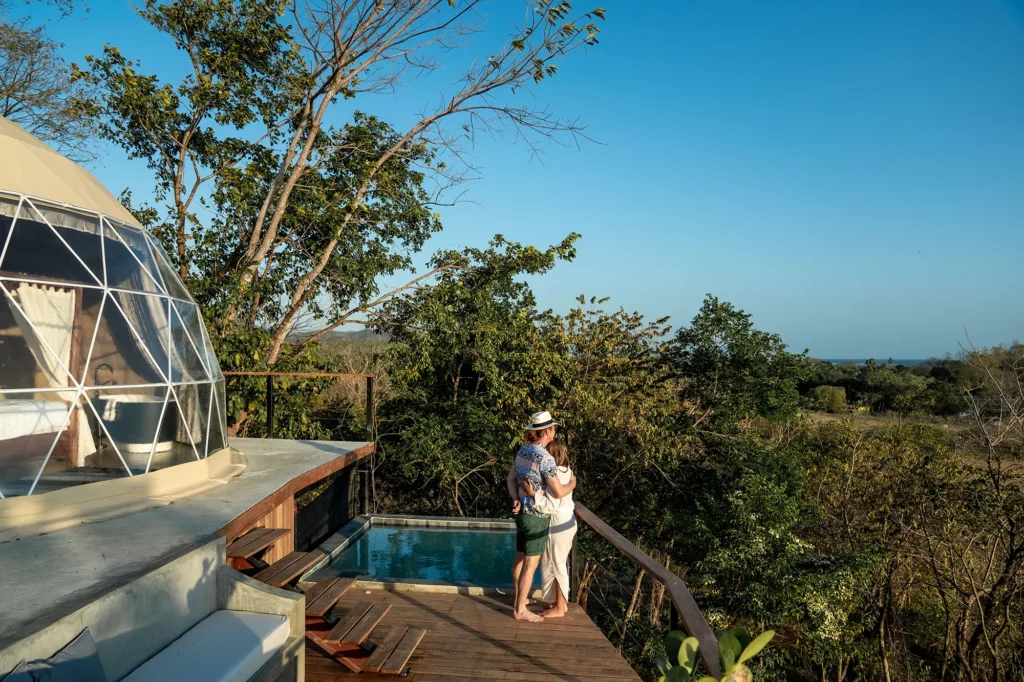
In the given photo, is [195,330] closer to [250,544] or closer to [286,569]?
[250,544]

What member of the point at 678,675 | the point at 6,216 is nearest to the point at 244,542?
the point at 6,216

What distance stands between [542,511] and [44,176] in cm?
494

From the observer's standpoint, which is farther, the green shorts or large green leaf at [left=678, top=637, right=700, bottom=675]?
the green shorts

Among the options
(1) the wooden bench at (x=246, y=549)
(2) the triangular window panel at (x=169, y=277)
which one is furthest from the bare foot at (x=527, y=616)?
(2) the triangular window panel at (x=169, y=277)

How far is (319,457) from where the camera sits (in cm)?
754

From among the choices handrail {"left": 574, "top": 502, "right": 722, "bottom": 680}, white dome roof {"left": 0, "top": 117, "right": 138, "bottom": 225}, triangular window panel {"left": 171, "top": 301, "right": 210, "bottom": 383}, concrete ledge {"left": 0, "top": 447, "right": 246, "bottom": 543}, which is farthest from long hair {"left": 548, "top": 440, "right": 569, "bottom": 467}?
white dome roof {"left": 0, "top": 117, "right": 138, "bottom": 225}

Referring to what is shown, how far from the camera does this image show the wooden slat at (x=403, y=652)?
3.94m

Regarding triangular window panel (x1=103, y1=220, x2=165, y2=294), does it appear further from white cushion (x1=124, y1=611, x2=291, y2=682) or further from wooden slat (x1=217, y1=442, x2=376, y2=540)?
white cushion (x1=124, y1=611, x2=291, y2=682)

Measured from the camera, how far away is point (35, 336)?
492 centimetres

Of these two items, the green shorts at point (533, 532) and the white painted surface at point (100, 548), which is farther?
the green shorts at point (533, 532)

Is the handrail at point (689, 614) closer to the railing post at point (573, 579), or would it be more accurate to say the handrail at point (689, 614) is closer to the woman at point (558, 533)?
the woman at point (558, 533)

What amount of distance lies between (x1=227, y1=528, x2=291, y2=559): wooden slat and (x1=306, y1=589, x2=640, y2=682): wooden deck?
76cm

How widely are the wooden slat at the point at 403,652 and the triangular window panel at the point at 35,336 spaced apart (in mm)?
3111

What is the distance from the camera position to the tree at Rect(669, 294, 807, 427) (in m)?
12.0
